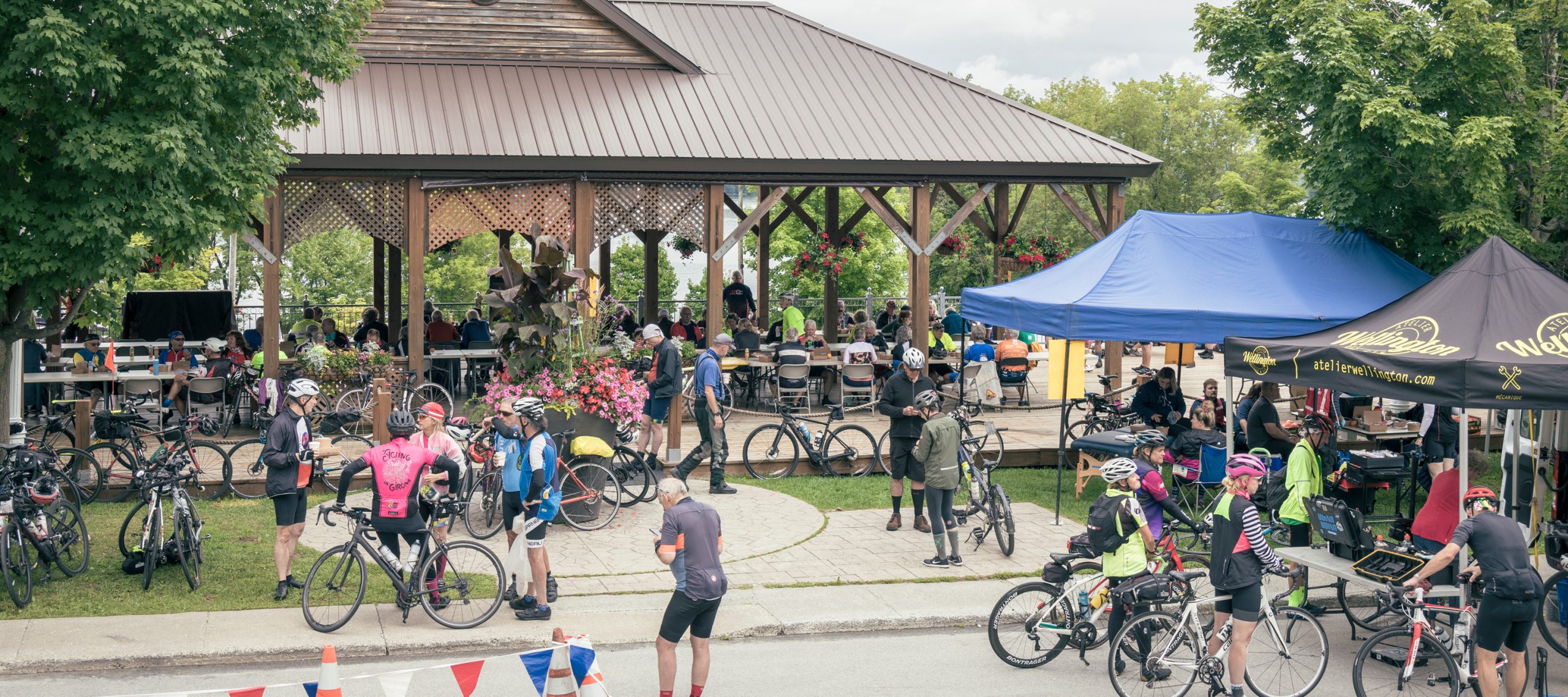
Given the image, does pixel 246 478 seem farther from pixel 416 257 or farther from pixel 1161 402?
pixel 1161 402

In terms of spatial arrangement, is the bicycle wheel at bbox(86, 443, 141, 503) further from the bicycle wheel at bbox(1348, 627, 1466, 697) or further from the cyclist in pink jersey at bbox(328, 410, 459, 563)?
the bicycle wheel at bbox(1348, 627, 1466, 697)

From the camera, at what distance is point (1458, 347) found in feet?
31.2

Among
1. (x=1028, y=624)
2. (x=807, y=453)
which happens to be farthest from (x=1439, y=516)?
(x=807, y=453)

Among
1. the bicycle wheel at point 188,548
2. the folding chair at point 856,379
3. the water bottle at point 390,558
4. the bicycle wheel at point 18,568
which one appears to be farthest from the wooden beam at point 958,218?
the bicycle wheel at point 18,568

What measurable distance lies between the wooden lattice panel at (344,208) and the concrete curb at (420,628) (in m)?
8.32

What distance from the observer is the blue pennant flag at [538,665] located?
6363mm

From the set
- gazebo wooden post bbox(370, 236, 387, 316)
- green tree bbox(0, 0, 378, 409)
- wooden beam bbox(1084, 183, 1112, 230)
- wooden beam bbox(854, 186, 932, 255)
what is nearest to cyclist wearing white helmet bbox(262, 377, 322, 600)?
green tree bbox(0, 0, 378, 409)

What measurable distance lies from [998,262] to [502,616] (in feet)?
41.6

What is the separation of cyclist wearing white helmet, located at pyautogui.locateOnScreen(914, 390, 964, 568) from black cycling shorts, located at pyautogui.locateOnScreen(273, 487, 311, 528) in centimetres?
521

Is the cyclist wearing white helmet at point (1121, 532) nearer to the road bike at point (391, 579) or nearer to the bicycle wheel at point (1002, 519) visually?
the bicycle wheel at point (1002, 519)

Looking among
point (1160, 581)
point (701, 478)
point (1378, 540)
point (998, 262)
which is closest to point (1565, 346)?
point (1378, 540)

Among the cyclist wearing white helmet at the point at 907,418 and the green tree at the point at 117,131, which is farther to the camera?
the cyclist wearing white helmet at the point at 907,418

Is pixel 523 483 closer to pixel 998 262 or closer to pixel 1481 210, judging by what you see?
pixel 1481 210

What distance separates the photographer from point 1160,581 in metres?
8.30
